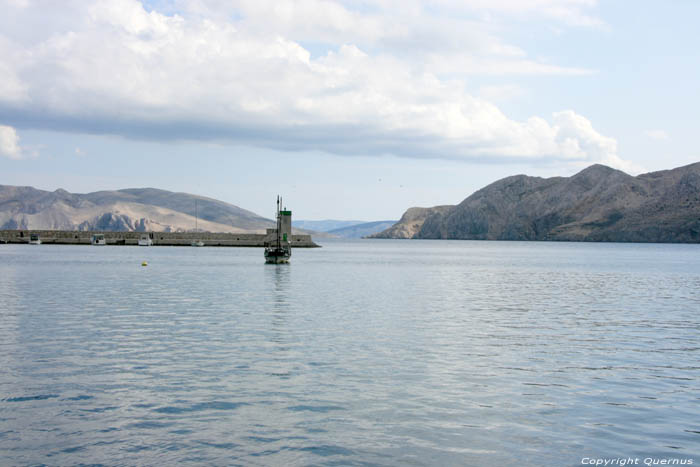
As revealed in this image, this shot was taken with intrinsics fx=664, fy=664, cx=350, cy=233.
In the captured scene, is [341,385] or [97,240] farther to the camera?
[97,240]

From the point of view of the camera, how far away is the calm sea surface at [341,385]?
14.4 m

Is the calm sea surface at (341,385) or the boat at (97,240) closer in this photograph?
the calm sea surface at (341,385)

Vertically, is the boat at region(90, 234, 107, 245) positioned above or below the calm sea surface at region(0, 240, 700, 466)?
above

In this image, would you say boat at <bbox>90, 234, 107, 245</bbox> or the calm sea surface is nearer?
the calm sea surface

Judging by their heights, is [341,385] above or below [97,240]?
below

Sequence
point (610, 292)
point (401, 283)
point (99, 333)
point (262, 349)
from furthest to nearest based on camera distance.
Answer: point (401, 283)
point (610, 292)
point (99, 333)
point (262, 349)

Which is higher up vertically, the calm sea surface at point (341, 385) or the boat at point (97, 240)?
the boat at point (97, 240)

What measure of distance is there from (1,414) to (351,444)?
8.78 m

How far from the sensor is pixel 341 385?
20.2 meters

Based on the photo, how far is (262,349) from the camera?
26.6 meters

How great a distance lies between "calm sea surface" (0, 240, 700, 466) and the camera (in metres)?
14.4

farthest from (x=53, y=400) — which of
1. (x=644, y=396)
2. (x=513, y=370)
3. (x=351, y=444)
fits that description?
(x=644, y=396)

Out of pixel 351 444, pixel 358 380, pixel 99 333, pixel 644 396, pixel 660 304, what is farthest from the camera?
pixel 660 304

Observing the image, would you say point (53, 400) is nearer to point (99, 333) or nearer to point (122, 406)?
point (122, 406)
